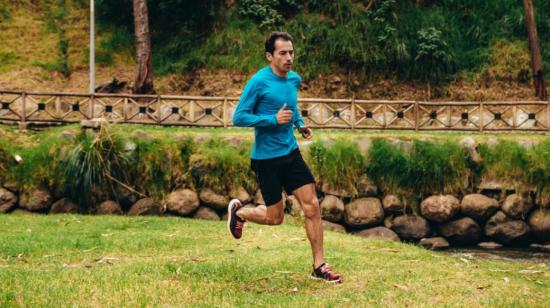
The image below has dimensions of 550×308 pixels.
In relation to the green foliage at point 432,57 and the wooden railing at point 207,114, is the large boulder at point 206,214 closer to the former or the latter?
the wooden railing at point 207,114

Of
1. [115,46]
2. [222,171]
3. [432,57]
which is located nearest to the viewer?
[222,171]

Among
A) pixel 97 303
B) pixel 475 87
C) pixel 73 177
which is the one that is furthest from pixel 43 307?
pixel 475 87

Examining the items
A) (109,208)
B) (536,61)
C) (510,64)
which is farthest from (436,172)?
(510,64)

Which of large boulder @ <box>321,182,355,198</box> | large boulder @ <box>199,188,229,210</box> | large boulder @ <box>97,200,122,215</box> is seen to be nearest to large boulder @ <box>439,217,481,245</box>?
large boulder @ <box>321,182,355,198</box>

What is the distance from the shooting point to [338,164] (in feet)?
50.0

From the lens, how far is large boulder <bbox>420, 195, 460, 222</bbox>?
582 inches

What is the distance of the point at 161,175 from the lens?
49.5 feet

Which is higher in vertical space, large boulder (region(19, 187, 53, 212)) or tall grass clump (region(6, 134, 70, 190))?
tall grass clump (region(6, 134, 70, 190))

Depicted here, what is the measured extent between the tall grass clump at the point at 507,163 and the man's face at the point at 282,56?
1002 cm

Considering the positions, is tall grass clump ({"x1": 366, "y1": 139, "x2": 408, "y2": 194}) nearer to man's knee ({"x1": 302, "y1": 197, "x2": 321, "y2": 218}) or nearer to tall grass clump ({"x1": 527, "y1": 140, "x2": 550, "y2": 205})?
tall grass clump ({"x1": 527, "y1": 140, "x2": 550, "y2": 205})

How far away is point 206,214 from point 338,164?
3.18 m

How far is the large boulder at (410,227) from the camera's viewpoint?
Answer: 1477 centimetres

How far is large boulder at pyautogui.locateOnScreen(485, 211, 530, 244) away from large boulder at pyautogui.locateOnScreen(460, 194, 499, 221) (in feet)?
0.55

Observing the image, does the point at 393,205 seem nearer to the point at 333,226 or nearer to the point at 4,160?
the point at 333,226
